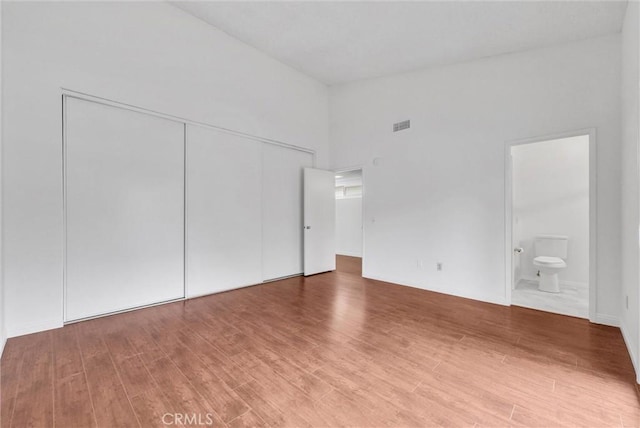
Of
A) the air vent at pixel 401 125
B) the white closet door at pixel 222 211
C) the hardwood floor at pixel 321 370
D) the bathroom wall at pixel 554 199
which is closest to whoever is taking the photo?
the hardwood floor at pixel 321 370

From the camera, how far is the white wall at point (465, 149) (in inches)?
118

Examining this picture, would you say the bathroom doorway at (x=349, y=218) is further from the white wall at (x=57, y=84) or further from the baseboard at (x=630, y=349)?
the baseboard at (x=630, y=349)

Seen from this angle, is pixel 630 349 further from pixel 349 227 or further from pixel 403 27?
pixel 349 227

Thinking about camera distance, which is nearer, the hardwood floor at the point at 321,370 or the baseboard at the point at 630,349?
the hardwood floor at the point at 321,370

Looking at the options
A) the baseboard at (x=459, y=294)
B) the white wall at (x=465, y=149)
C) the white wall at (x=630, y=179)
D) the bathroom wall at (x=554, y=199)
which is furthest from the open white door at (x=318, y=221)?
the white wall at (x=630, y=179)

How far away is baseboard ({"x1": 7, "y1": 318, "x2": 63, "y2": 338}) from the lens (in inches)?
102

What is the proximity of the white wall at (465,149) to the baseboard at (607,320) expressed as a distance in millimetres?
11

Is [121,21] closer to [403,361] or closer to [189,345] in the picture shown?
[189,345]

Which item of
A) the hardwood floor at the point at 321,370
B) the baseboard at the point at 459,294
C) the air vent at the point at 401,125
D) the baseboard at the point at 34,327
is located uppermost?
the air vent at the point at 401,125

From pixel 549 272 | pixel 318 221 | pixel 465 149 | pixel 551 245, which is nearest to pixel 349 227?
pixel 318 221

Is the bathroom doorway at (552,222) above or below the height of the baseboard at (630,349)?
above

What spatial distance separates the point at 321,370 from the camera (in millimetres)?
2084

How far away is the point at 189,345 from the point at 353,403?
1.61 m

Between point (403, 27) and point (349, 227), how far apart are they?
5581 mm
